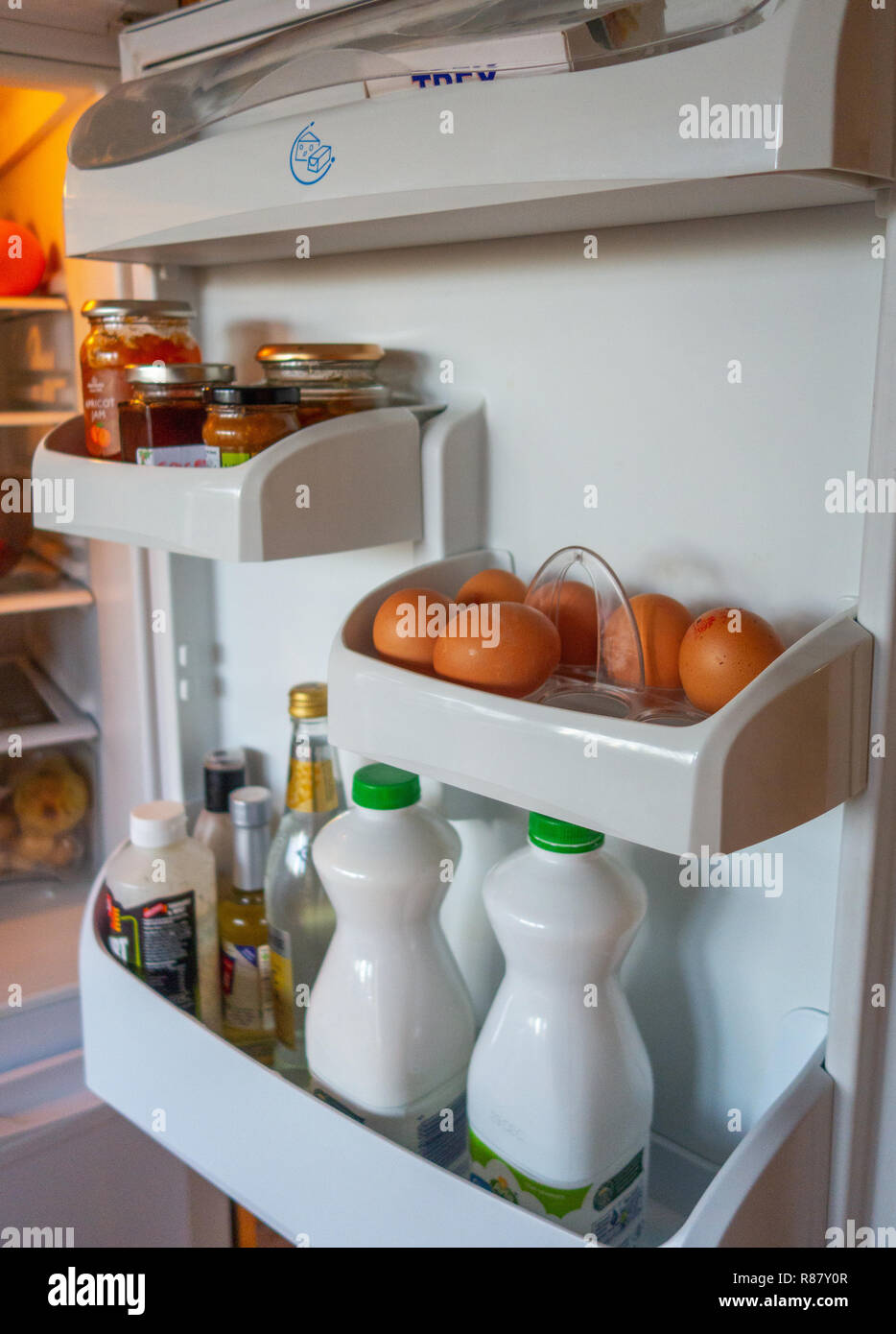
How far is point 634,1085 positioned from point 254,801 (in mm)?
422

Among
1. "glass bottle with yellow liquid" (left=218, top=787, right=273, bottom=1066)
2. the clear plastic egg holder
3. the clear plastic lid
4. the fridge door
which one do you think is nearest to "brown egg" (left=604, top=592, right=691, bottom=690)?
the clear plastic egg holder

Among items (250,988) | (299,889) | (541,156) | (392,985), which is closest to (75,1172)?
(250,988)

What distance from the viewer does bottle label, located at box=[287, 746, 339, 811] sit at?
0.99 m

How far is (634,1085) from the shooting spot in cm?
77

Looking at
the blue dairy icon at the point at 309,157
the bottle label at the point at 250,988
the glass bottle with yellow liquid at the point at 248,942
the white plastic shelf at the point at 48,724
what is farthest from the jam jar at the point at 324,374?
the white plastic shelf at the point at 48,724

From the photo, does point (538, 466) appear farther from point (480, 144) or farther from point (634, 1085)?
point (634, 1085)

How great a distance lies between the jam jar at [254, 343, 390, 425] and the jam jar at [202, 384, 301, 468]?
2.0 inches

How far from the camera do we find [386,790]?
84 cm

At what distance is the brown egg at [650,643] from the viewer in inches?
28.1

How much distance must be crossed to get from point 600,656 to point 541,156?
0.30m

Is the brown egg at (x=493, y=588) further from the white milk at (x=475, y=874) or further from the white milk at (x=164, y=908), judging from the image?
the white milk at (x=164, y=908)

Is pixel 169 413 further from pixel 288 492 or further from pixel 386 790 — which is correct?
pixel 386 790

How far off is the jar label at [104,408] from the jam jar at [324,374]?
13 centimetres
